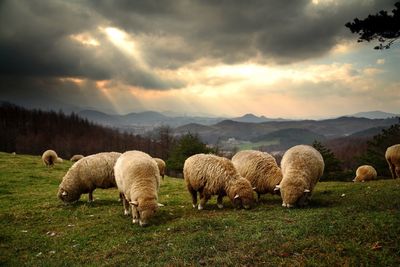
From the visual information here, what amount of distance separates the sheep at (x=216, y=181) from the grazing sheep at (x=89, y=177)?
5.49m

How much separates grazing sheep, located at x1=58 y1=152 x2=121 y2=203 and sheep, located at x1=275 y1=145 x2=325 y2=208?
10.5 m

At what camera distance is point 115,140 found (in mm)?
175375

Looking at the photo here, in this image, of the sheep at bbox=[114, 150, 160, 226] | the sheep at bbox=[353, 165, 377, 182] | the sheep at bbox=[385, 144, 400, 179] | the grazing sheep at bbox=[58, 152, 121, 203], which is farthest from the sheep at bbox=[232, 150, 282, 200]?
the sheep at bbox=[353, 165, 377, 182]

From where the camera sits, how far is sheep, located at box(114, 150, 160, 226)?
1402 centimetres

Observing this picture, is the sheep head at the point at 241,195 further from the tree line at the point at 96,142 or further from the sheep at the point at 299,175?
the tree line at the point at 96,142

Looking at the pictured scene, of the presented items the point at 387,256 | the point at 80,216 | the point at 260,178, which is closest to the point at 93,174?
the point at 80,216

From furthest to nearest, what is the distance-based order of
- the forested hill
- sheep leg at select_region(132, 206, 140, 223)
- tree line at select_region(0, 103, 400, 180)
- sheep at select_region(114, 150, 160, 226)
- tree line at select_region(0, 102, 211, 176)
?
the forested hill
tree line at select_region(0, 102, 211, 176)
tree line at select_region(0, 103, 400, 180)
sheep leg at select_region(132, 206, 140, 223)
sheep at select_region(114, 150, 160, 226)

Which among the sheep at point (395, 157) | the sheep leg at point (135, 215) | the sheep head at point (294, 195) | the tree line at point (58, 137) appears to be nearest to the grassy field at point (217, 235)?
the sheep leg at point (135, 215)

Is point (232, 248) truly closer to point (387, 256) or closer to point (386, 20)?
point (387, 256)

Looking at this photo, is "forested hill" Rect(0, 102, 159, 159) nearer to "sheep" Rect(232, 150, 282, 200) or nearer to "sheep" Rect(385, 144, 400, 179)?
"sheep" Rect(385, 144, 400, 179)

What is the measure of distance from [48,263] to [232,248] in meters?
6.59

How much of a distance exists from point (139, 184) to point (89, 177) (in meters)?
6.61

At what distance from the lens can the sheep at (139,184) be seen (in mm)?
14016

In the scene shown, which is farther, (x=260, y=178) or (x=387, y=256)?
(x=260, y=178)
